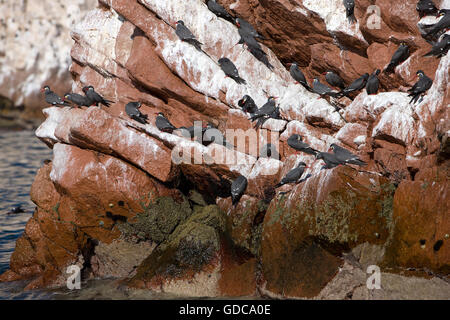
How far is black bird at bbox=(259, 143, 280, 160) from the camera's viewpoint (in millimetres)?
12969

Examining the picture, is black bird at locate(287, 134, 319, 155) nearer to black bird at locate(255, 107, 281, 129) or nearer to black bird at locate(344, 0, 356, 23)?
black bird at locate(255, 107, 281, 129)

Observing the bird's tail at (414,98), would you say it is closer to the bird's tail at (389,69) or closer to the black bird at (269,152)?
the bird's tail at (389,69)

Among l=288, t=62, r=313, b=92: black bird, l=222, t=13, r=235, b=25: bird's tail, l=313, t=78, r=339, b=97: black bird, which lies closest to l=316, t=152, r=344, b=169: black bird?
l=313, t=78, r=339, b=97: black bird

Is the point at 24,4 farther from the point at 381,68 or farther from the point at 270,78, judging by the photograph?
the point at 381,68

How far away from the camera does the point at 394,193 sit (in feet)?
33.3

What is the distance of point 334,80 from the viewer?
1297 cm

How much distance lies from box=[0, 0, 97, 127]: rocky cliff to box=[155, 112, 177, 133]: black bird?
1059 inches

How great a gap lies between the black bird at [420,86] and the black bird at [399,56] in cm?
88

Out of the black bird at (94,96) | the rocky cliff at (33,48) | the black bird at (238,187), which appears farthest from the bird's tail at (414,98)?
the rocky cliff at (33,48)

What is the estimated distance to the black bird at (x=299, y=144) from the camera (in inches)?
474

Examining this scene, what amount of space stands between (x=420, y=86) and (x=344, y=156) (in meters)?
2.14

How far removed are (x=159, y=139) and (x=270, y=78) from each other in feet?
11.5

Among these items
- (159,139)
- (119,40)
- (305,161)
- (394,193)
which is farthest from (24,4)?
(394,193)

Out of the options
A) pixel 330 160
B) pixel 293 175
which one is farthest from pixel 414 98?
pixel 293 175
